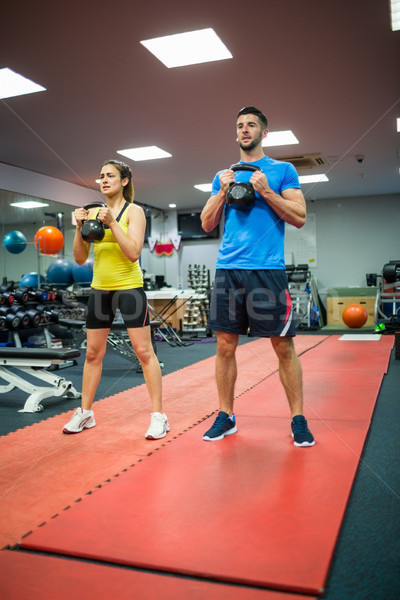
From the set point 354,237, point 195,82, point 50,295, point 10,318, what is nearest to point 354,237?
point 354,237

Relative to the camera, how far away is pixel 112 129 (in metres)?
5.48

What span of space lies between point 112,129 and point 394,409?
14.0 ft

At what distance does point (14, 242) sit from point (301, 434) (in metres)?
5.50

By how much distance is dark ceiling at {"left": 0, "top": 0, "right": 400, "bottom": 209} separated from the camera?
10.7ft

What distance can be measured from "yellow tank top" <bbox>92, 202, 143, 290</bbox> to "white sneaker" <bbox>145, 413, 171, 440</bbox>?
633mm

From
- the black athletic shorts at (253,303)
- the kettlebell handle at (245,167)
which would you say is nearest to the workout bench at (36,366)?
the black athletic shorts at (253,303)

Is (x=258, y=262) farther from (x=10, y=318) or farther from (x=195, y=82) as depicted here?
(x=10, y=318)

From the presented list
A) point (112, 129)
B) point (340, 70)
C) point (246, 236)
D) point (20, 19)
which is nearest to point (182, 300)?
point (112, 129)

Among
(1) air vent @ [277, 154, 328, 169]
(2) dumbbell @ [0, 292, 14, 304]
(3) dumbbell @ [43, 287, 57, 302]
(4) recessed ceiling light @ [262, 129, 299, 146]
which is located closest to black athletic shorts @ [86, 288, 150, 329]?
(2) dumbbell @ [0, 292, 14, 304]

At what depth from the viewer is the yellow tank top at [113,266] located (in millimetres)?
2271

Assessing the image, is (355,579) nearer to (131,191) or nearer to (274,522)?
(274,522)

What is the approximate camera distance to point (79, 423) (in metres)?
2.39

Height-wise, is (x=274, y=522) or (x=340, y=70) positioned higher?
(x=340, y=70)

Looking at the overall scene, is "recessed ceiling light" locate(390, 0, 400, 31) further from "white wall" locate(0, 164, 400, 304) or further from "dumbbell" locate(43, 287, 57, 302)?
"white wall" locate(0, 164, 400, 304)
